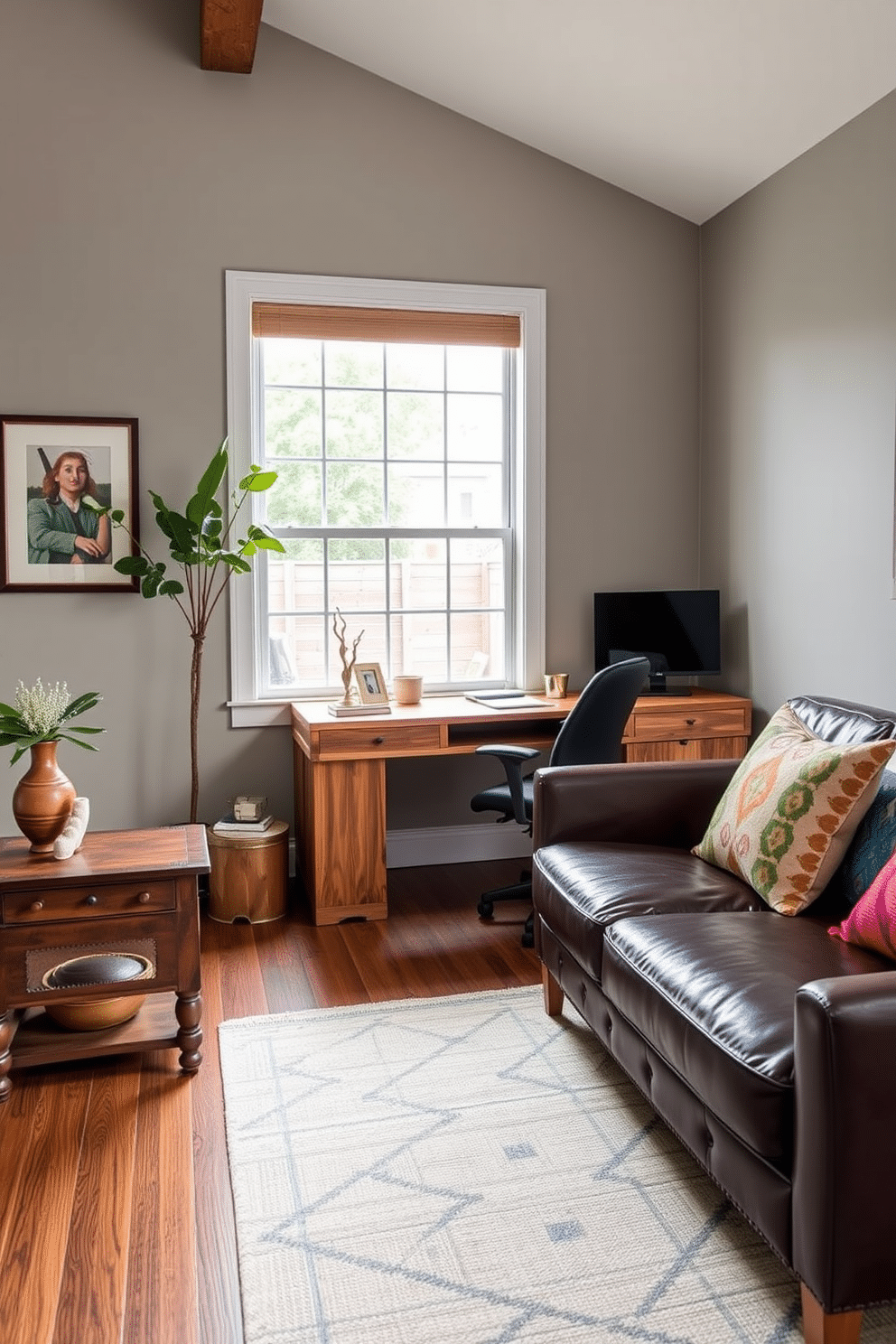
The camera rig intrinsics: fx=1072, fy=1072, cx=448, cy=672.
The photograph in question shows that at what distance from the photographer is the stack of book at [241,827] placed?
12.4 ft

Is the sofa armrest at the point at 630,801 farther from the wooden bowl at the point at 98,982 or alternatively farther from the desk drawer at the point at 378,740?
the wooden bowl at the point at 98,982

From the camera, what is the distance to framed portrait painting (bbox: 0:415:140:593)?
3.89 m

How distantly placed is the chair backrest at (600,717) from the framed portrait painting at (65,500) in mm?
1721

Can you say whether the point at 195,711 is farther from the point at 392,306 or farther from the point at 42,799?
the point at 392,306

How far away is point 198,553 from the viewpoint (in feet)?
12.6

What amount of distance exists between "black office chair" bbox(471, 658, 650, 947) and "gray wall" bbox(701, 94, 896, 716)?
78 cm

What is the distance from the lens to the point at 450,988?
3.16 meters

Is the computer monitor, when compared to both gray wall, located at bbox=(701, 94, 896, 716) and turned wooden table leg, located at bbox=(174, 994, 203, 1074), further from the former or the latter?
turned wooden table leg, located at bbox=(174, 994, 203, 1074)

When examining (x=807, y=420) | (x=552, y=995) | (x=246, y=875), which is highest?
(x=807, y=420)

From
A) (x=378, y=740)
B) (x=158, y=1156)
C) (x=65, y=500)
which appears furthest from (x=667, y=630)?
(x=158, y=1156)

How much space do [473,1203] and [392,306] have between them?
329cm

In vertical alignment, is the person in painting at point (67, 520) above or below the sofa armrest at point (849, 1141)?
above

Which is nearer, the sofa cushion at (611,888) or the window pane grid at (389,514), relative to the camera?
the sofa cushion at (611,888)

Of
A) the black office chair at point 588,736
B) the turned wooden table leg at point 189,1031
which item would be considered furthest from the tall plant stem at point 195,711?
the turned wooden table leg at point 189,1031
